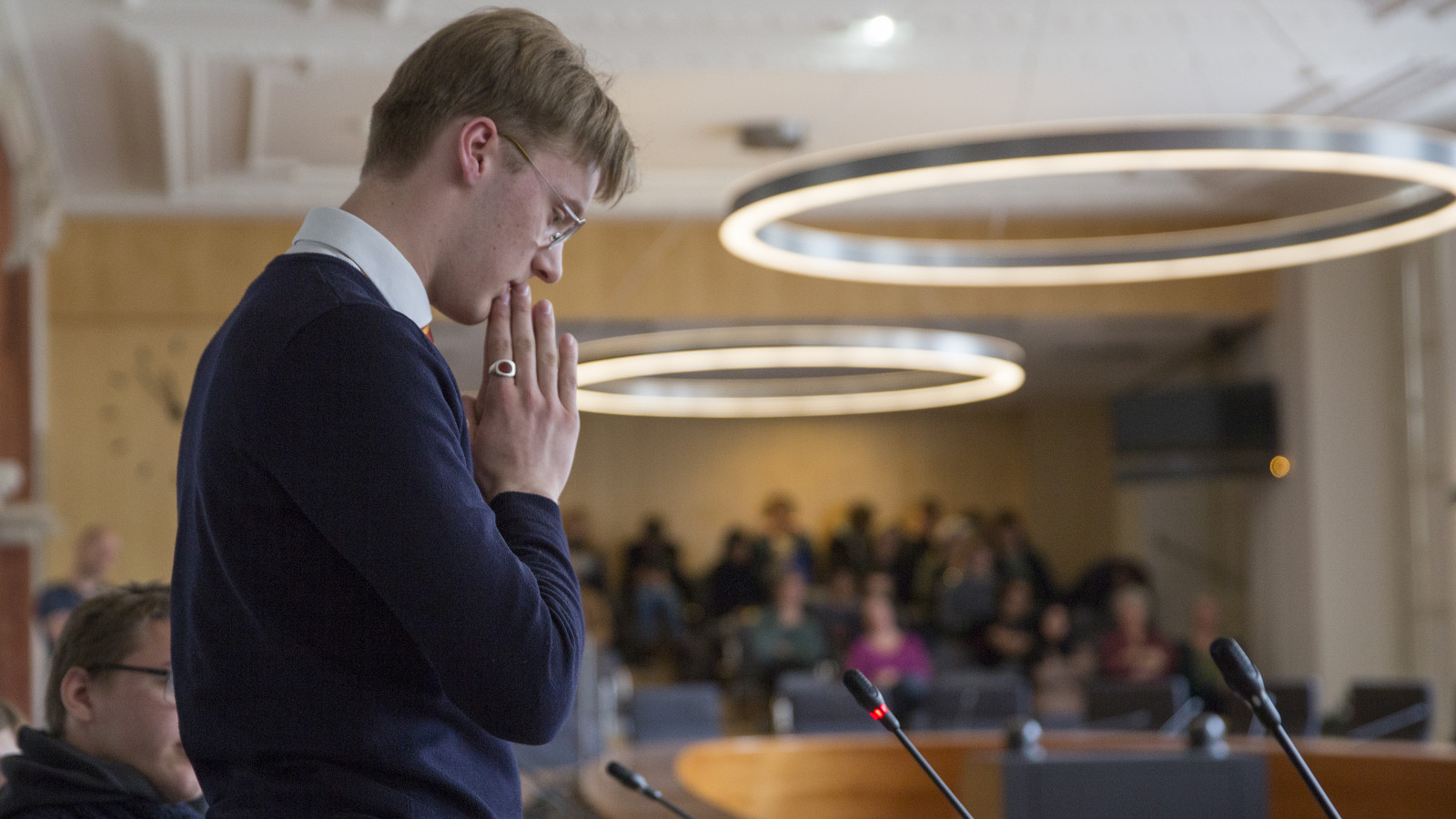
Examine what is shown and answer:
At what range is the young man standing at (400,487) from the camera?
104 cm

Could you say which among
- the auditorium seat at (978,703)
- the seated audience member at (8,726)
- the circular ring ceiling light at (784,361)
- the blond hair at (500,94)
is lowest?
the auditorium seat at (978,703)

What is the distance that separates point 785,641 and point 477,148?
31.0 ft

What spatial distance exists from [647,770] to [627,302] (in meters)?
5.89

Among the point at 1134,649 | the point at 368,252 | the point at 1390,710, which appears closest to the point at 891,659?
the point at 1134,649

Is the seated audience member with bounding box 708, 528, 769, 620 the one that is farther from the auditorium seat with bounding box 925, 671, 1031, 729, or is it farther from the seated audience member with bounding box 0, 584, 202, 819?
the seated audience member with bounding box 0, 584, 202, 819

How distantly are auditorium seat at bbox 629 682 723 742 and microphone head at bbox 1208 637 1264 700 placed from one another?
6277mm

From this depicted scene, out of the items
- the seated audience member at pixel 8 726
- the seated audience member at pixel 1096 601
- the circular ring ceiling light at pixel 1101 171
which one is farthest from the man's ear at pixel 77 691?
the seated audience member at pixel 1096 601

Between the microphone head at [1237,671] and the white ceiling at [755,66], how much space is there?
19.5 ft

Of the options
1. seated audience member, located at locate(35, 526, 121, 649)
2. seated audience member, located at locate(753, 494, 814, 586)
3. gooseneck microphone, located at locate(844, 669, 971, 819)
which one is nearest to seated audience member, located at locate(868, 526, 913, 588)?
seated audience member, located at locate(753, 494, 814, 586)

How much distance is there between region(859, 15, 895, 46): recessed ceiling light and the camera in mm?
7410

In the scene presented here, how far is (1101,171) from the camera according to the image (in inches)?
229

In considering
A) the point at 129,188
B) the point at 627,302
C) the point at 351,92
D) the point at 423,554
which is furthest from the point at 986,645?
the point at 423,554

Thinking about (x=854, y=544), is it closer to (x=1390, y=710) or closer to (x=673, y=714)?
(x=673, y=714)

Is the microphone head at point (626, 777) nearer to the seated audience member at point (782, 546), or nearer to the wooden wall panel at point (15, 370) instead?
the wooden wall panel at point (15, 370)
